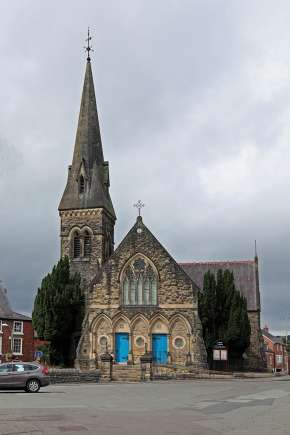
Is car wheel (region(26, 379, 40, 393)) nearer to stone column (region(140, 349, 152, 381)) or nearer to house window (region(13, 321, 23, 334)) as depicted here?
stone column (region(140, 349, 152, 381))

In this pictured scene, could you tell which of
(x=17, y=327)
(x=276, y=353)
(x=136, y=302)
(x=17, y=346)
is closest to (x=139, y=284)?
(x=136, y=302)

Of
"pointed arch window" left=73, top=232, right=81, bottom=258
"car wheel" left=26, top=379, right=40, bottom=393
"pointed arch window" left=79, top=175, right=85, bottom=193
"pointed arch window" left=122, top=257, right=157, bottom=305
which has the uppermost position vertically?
"pointed arch window" left=79, top=175, right=85, bottom=193

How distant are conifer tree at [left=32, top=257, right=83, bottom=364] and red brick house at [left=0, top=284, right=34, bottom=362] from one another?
527 inches

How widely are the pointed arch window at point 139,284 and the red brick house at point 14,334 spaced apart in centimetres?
1749

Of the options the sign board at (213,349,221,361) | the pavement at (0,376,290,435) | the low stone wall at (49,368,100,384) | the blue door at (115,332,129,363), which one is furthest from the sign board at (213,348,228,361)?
the pavement at (0,376,290,435)

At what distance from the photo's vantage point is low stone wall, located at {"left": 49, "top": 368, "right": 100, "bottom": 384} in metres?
30.8

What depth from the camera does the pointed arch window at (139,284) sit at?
4191cm

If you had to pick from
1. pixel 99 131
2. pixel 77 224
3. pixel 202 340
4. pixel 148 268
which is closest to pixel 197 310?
pixel 202 340

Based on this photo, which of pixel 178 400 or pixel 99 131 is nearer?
pixel 178 400

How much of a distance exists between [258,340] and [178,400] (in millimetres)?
28172

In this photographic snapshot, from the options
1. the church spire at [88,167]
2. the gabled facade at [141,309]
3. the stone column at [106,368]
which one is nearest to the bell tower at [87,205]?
the church spire at [88,167]

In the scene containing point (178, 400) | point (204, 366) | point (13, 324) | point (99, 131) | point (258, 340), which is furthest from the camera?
point (13, 324)

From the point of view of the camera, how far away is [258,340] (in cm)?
4638

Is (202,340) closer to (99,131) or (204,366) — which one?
(204,366)
